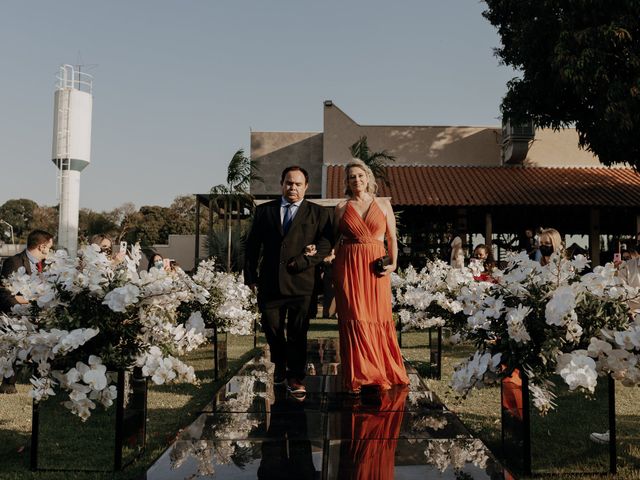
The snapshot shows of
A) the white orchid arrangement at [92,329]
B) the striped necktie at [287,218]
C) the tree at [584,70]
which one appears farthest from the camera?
the tree at [584,70]

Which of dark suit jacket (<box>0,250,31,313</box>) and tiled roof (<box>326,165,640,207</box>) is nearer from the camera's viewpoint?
dark suit jacket (<box>0,250,31,313</box>)

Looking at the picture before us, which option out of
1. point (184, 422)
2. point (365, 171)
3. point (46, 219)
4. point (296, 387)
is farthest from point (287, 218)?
point (46, 219)

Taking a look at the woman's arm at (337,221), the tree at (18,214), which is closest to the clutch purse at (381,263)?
the woman's arm at (337,221)

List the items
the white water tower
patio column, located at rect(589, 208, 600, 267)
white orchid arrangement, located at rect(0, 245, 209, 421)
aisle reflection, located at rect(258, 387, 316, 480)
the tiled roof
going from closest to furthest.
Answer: aisle reflection, located at rect(258, 387, 316, 480) → white orchid arrangement, located at rect(0, 245, 209, 421) → the tiled roof → patio column, located at rect(589, 208, 600, 267) → the white water tower

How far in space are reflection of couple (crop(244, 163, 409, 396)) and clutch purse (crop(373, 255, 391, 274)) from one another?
3cm

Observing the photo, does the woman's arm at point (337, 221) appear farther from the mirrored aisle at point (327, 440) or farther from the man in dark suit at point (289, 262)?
the mirrored aisle at point (327, 440)

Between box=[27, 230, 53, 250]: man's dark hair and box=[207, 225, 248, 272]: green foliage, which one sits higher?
box=[207, 225, 248, 272]: green foliage

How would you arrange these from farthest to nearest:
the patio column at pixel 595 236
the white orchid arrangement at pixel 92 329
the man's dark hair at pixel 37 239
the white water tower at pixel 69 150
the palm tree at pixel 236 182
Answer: the white water tower at pixel 69 150 → the patio column at pixel 595 236 → the palm tree at pixel 236 182 → the man's dark hair at pixel 37 239 → the white orchid arrangement at pixel 92 329

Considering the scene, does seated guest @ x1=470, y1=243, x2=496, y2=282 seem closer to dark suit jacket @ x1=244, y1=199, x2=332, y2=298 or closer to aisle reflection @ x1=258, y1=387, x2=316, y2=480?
dark suit jacket @ x1=244, y1=199, x2=332, y2=298

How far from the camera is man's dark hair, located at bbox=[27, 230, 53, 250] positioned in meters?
7.40

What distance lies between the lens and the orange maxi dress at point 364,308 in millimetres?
5754

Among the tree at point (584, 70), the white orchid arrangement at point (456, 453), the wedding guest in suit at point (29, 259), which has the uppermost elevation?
the tree at point (584, 70)

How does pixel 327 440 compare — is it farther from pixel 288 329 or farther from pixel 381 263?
pixel 381 263

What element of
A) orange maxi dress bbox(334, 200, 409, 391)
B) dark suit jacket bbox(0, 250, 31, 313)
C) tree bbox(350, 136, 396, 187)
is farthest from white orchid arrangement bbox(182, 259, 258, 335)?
tree bbox(350, 136, 396, 187)
